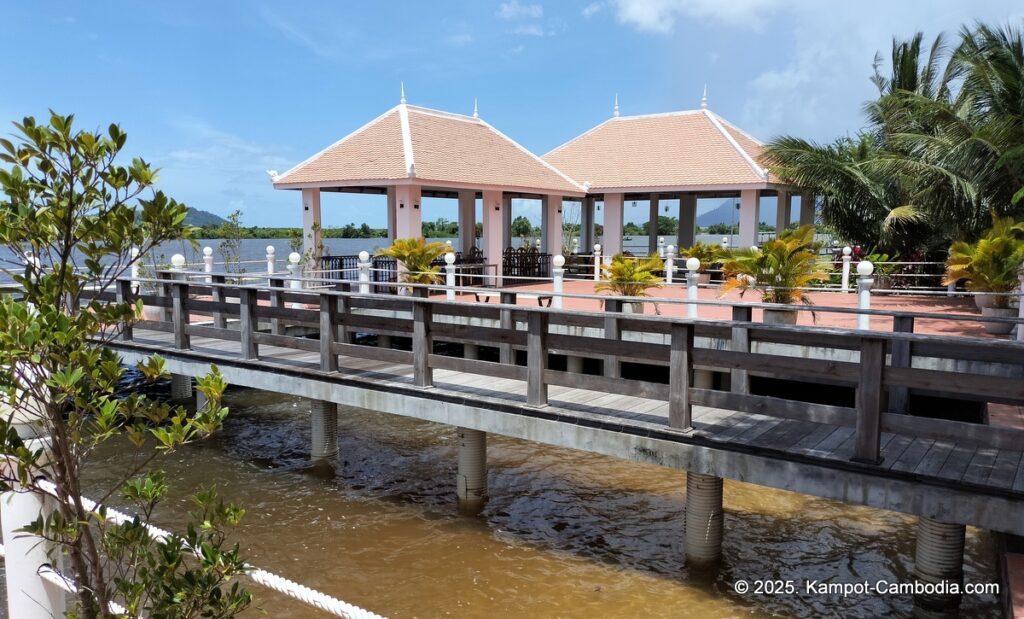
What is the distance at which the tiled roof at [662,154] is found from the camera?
63.8 feet

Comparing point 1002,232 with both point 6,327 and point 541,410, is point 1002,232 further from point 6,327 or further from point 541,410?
point 6,327

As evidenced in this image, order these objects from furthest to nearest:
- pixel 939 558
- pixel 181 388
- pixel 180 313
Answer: pixel 181 388 → pixel 180 313 → pixel 939 558

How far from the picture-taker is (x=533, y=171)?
19719mm

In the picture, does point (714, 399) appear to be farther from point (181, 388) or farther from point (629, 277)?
point (181, 388)

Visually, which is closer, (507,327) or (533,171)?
(507,327)

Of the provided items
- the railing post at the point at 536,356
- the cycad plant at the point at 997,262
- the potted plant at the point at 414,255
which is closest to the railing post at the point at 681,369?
the railing post at the point at 536,356

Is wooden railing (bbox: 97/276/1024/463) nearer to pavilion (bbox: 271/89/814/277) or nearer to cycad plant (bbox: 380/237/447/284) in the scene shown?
cycad plant (bbox: 380/237/447/284)

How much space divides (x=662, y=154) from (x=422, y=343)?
608 inches

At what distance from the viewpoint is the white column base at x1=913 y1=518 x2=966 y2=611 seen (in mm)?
5586

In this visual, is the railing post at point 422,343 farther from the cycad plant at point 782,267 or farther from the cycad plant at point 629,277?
the cycad plant at point 782,267

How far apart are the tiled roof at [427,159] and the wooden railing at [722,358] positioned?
285 inches

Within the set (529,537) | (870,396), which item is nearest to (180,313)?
(529,537)

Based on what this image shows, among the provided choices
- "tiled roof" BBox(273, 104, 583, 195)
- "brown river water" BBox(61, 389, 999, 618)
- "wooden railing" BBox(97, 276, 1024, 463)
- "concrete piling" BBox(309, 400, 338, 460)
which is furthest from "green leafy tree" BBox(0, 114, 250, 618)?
"tiled roof" BBox(273, 104, 583, 195)

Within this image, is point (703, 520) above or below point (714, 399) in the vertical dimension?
below
